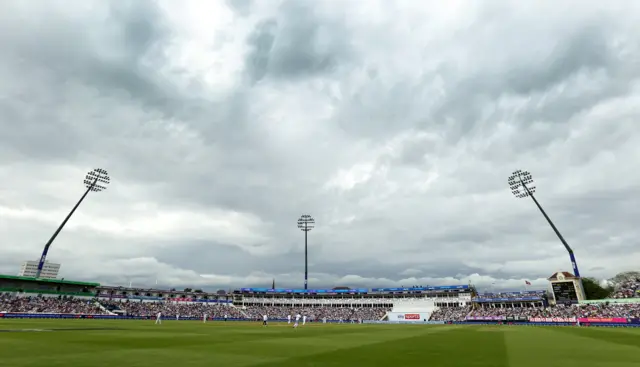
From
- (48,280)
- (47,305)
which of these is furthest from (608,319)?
(48,280)

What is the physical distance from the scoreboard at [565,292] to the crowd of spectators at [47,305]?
118 meters

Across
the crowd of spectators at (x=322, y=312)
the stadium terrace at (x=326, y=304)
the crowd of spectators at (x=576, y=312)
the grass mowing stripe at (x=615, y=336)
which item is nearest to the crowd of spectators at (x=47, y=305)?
the stadium terrace at (x=326, y=304)

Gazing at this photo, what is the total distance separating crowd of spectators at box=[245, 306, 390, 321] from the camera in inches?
4402

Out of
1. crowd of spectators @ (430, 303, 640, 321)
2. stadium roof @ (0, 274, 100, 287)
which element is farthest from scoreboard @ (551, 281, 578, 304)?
stadium roof @ (0, 274, 100, 287)

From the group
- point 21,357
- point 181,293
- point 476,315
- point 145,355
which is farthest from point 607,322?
point 181,293

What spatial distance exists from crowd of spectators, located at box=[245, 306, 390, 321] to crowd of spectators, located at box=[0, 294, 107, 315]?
150 ft

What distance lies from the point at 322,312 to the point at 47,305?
79.6m

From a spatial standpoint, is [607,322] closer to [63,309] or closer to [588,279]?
[588,279]

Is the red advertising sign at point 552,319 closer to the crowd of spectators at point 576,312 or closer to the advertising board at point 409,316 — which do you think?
the crowd of spectators at point 576,312

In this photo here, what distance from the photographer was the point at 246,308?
13088 centimetres

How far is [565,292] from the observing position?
85188 millimetres

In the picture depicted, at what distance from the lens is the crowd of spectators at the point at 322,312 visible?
4402 inches

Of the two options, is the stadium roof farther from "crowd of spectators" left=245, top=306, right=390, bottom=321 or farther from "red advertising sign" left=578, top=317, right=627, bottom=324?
"red advertising sign" left=578, top=317, right=627, bottom=324

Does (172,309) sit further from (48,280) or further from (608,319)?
(608,319)
